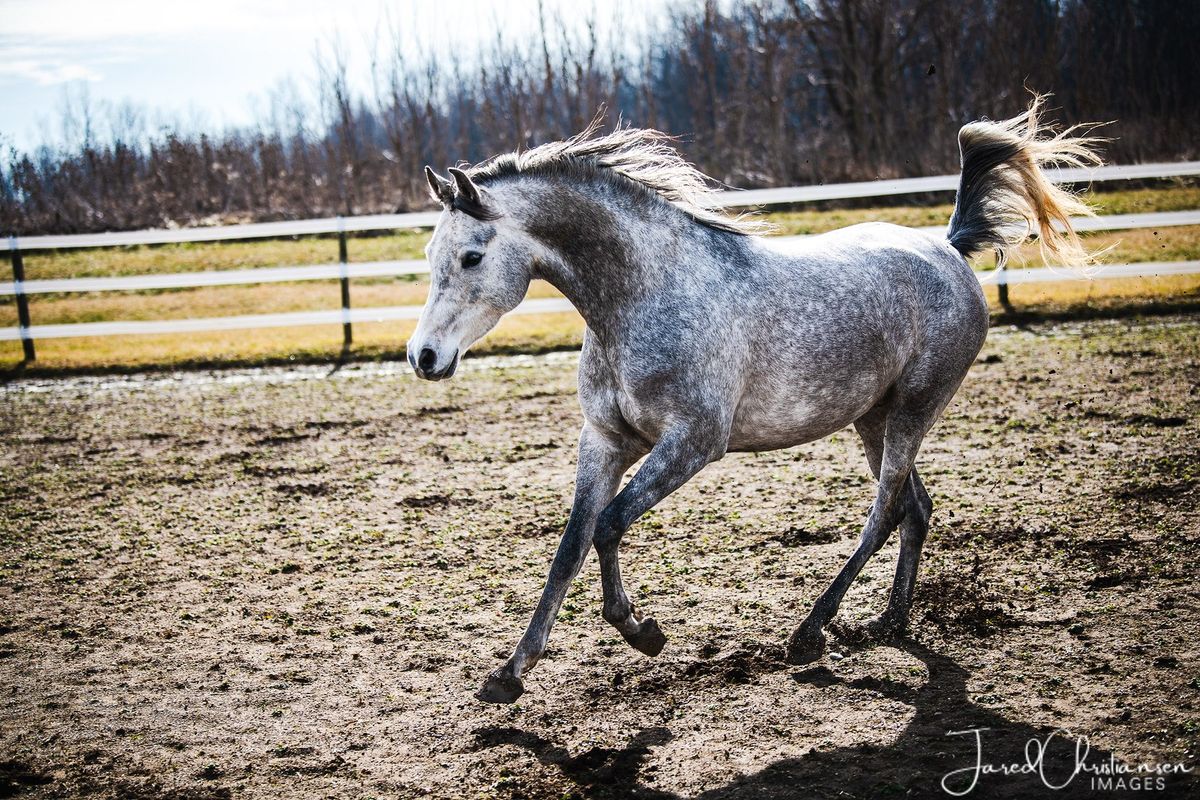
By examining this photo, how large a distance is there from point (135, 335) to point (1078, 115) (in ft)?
71.4

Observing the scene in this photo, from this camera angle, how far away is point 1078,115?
23.8 metres

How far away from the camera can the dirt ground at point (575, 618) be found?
10.7ft

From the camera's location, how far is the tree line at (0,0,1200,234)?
21609mm

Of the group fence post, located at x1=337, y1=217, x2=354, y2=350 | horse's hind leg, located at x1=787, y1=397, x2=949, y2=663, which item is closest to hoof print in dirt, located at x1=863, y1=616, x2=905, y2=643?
horse's hind leg, located at x1=787, y1=397, x2=949, y2=663

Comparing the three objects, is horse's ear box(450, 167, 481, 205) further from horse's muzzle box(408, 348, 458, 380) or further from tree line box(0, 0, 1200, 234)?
tree line box(0, 0, 1200, 234)

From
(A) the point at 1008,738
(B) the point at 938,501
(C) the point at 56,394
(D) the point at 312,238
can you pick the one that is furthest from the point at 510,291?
(D) the point at 312,238

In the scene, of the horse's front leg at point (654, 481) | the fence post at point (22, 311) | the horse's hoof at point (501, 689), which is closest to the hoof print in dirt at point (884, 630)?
the horse's front leg at point (654, 481)

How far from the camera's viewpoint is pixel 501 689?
3.55m

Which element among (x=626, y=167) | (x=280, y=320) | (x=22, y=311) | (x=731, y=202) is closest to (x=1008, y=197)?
(x=626, y=167)
